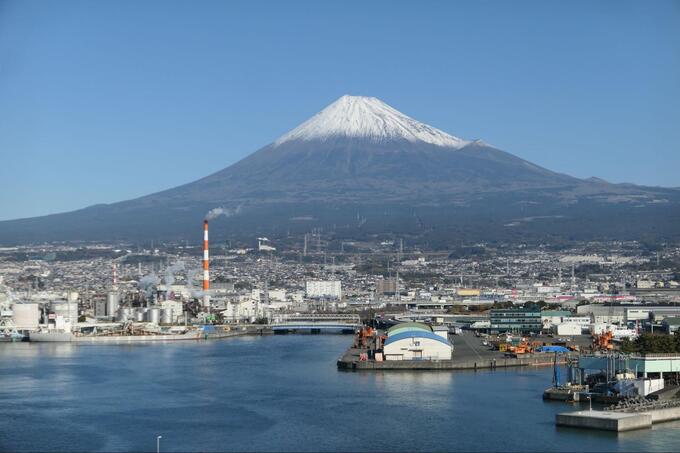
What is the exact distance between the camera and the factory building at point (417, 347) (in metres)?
12.5

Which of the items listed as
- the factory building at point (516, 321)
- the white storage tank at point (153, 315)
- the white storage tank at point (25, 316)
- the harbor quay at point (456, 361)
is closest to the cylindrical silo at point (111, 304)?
the white storage tank at point (153, 315)

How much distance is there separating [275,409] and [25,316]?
33.5 ft

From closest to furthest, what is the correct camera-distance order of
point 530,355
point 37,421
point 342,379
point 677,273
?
point 37,421, point 342,379, point 530,355, point 677,273

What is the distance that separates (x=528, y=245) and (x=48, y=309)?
22.7 m

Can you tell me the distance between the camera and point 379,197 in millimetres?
48406

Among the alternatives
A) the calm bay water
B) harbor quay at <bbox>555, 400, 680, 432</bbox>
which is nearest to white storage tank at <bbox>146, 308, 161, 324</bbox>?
the calm bay water

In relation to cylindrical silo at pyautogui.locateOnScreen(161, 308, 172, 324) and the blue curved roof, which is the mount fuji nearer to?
cylindrical silo at pyautogui.locateOnScreen(161, 308, 172, 324)

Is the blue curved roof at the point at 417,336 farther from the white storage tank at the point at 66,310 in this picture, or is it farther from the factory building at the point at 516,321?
the white storage tank at the point at 66,310

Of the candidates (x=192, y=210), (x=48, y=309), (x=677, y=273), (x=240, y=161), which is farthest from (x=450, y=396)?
(x=240, y=161)

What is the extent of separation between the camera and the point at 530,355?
13.0m

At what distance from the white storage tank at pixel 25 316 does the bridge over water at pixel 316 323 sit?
3641 millimetres

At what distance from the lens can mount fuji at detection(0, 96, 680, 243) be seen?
43.6m

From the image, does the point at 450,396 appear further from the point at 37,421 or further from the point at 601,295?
the point at 601,295

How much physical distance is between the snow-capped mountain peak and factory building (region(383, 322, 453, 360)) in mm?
40329
